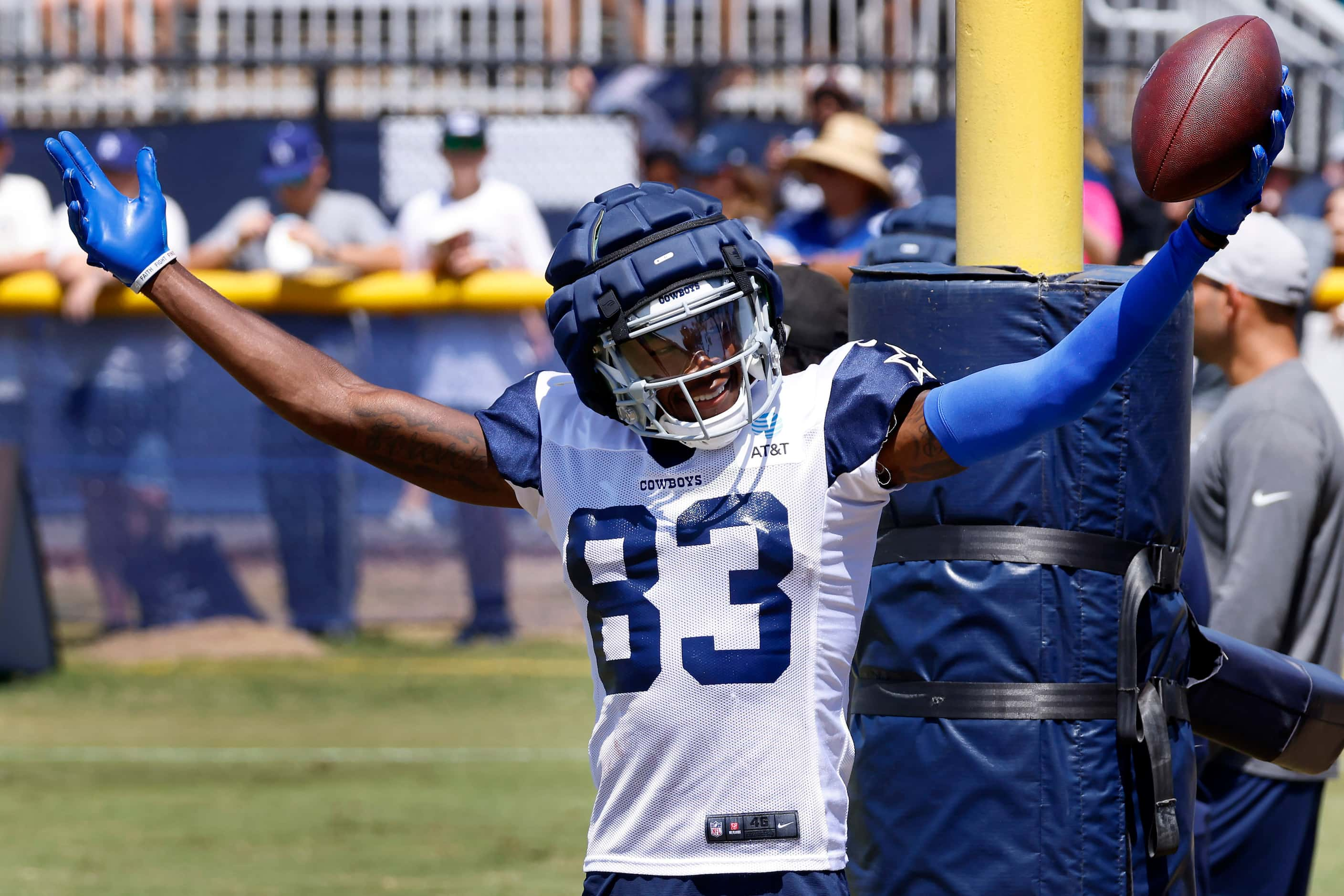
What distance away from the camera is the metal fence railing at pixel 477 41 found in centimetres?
1293

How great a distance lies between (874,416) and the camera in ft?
9.09

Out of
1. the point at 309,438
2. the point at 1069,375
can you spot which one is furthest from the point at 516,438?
the point at 309,438

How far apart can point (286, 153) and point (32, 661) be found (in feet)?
9.31

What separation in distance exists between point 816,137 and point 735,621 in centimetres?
692

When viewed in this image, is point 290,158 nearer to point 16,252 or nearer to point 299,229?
point 299,229

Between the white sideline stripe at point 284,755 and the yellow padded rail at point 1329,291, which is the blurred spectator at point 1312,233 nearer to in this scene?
the yellow padded rail at point 1329,291

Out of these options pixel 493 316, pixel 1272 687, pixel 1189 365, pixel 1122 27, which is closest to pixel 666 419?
pixel 1189 365

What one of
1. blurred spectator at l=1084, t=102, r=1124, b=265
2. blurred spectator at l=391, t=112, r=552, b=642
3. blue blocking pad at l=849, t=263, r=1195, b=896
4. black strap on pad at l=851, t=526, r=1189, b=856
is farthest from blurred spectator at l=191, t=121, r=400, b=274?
black strap on pad at l=851, t=526, r=1189, b=856

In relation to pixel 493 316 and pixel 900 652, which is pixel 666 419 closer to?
pixel 900 652

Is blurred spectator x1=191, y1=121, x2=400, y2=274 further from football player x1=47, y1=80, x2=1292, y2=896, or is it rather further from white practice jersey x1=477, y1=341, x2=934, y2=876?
white practice jersey x1=477, y1=341, x2=934, y2=876

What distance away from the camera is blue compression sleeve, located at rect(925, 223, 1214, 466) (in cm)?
254

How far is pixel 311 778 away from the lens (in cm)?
685

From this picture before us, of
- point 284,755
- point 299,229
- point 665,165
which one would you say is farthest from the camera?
point 665,165

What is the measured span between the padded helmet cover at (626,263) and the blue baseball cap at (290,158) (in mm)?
6544
